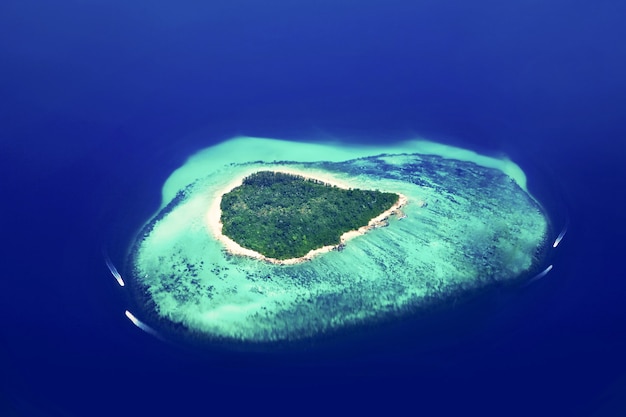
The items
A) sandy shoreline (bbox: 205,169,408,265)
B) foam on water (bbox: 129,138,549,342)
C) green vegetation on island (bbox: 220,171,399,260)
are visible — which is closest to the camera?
foam on water (bbox: 129,138,549,342)

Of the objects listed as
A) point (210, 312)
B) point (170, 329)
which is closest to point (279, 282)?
point (210, 312)

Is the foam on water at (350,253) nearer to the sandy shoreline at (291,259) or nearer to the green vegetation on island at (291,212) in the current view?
the sandy shoreline at (291,259)

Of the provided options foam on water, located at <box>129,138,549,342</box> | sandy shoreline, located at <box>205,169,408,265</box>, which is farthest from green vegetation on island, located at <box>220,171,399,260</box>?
foam on water, located at <box>129,138,549,342</box>

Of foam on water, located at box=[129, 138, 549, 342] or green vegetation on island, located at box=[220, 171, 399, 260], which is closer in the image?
foam on water, located at box=[129, 138, 549, 342]

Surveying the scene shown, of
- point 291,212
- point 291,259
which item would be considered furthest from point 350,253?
point 291,212

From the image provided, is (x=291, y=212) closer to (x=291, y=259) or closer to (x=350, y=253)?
(x=291, y=259)

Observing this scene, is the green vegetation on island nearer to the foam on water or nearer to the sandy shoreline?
the sandy shoreline

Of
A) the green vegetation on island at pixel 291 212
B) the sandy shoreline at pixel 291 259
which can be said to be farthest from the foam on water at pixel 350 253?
the green vegetation on island at pixel 291 212
